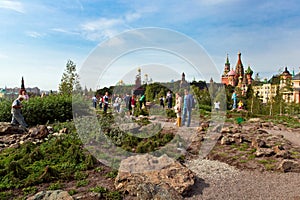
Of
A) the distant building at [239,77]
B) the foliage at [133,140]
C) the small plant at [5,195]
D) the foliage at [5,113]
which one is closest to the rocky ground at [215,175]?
the small plant at [5,195]

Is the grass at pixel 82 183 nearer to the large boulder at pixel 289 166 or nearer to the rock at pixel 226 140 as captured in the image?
the large boulder at pixel 289 166

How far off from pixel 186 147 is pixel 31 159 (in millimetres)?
4211

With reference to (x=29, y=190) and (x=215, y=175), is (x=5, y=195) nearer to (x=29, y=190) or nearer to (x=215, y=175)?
(x=29, y=190)

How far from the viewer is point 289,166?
236 inches

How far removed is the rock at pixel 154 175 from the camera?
481 cm

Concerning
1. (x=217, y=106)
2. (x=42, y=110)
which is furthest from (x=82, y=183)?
(x=42, y=110)

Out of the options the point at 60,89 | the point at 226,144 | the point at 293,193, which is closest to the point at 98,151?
the point at 226,144

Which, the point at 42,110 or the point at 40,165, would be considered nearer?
the point at 40,165

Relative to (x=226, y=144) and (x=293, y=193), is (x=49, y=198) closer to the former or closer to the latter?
(x=293, y=193)

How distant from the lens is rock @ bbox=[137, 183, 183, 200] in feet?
13.9

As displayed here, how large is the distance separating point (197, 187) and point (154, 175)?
90cm

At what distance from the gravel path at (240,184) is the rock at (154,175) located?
0.29 metres

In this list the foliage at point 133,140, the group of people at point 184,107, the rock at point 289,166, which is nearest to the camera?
the rock at point 289,166

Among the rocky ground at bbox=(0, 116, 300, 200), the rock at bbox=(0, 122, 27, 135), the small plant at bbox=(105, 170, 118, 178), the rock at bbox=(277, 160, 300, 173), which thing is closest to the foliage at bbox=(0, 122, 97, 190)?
the rocky ground at bbox=(0, 116, 300, 200)
